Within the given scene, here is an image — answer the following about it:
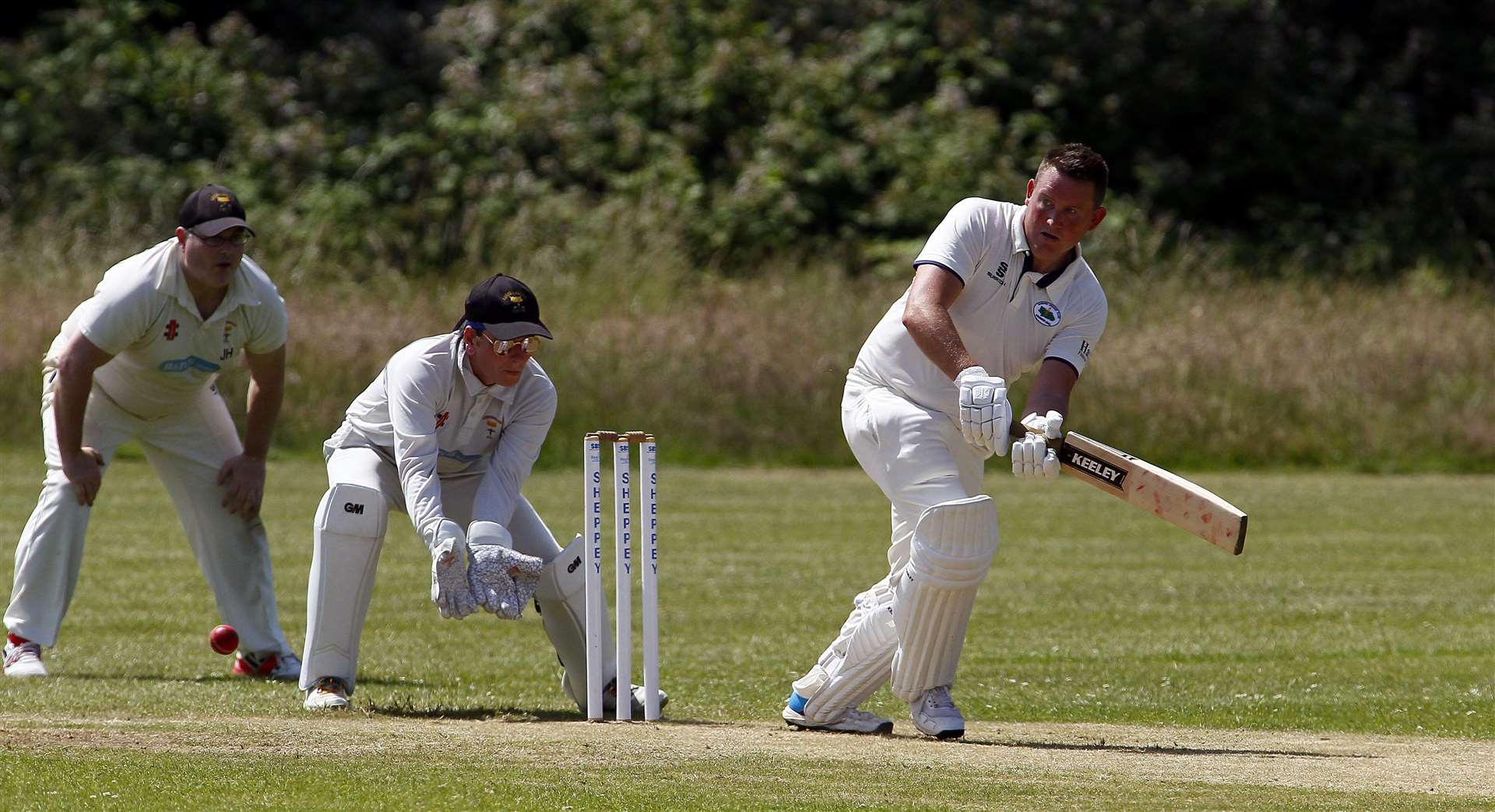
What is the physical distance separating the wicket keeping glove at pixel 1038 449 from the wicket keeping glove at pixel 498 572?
1.56m

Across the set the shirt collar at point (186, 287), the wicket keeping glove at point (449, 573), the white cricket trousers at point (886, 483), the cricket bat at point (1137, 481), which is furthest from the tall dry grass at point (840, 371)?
the cricket bat at point (1137, 481)

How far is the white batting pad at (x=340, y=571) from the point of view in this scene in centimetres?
660

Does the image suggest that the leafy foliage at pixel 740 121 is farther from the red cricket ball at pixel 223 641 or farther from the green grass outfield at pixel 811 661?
the red cricket ball at pixel 223 641

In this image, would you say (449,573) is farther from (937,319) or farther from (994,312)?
(994,312)

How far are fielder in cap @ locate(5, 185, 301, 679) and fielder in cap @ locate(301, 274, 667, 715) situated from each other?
93 centimetres

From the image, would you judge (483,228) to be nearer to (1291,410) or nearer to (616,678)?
(1291,410)

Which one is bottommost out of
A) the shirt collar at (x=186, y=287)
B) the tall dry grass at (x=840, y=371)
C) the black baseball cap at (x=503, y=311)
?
the black baseball cap at (x=503, y=311)

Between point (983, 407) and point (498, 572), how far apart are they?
5.26ft

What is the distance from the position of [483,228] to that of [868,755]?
18843 millimetres

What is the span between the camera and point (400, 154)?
2548cm

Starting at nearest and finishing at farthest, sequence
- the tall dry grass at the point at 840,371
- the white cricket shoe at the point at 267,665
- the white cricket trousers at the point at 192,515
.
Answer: the white cricket trousers at the point at 192,515
the white cricket shoe at the point at 267,665
the tall dry grass at the point at 840,371

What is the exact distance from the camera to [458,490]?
6836mm

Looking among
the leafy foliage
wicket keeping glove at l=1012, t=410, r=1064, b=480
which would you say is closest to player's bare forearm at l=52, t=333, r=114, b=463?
wicket keeping glove at l=1012, t=410, r=1064, b=480

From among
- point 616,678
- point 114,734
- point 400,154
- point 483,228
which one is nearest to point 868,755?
point 616,678
